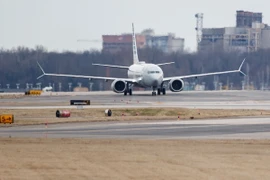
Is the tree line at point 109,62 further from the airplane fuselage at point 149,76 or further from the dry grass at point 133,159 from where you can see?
the dry grass at point 133,159

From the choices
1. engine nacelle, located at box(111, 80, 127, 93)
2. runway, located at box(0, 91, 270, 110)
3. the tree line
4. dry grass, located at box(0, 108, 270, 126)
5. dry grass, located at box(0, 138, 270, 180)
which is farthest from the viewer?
the tree line

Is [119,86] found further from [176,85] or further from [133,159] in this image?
[133,159]

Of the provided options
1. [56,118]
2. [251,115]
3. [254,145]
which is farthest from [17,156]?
[251,115]

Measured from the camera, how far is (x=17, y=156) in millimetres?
36656

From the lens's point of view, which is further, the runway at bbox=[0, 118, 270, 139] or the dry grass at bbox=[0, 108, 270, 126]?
the dry grass at bbox=[0, 108, 270, 126]

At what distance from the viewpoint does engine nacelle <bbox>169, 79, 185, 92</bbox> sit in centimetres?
11406

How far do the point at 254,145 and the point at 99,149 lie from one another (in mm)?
6832

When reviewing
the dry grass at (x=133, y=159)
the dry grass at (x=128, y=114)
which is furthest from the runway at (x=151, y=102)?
the dry grass at (x=133, y=159)

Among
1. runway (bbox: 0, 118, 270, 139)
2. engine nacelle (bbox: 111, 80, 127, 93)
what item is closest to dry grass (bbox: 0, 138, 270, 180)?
runway (bbox: 0, 118, 270, 139)

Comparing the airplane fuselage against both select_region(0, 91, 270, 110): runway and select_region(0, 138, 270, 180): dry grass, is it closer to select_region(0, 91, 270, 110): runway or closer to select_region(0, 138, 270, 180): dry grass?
select_region(0, 91, 270, 110): runway

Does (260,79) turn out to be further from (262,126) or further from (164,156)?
(164,156)

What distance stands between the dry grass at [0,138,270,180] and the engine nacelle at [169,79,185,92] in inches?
2768

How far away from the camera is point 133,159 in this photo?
35875mm

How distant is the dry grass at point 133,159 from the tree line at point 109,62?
11809 cm
